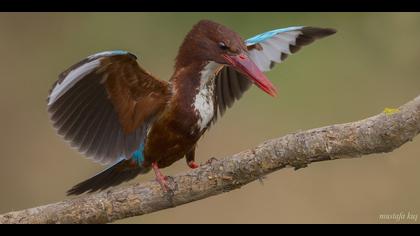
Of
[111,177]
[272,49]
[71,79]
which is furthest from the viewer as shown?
[272,49]

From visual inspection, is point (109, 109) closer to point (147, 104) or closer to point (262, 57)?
point (147, 104)

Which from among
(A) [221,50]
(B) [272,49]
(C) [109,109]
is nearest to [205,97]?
(A) [221,50]

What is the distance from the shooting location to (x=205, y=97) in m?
3.80

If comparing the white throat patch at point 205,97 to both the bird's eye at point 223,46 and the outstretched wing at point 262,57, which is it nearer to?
the bird's eye at point 223,46

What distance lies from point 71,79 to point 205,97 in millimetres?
551

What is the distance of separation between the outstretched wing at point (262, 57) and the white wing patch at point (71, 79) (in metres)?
0.71

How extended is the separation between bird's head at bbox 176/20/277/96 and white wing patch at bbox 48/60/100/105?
1.39 feet

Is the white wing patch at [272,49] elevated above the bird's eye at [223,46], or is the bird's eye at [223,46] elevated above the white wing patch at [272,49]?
the bird's eye at [223,46]

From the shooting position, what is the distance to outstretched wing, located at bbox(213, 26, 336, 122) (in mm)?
4156

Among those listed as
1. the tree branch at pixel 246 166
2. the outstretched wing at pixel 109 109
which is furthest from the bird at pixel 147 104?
the tree branch at pixel 246 166

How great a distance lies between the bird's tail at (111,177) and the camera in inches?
153

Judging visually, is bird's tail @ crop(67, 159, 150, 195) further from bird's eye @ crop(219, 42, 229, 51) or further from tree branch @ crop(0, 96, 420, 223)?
bird's eye @ crop(219, 42, 229, 51)

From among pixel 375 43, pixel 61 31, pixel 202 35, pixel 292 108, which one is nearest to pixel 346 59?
pixel 375 43
